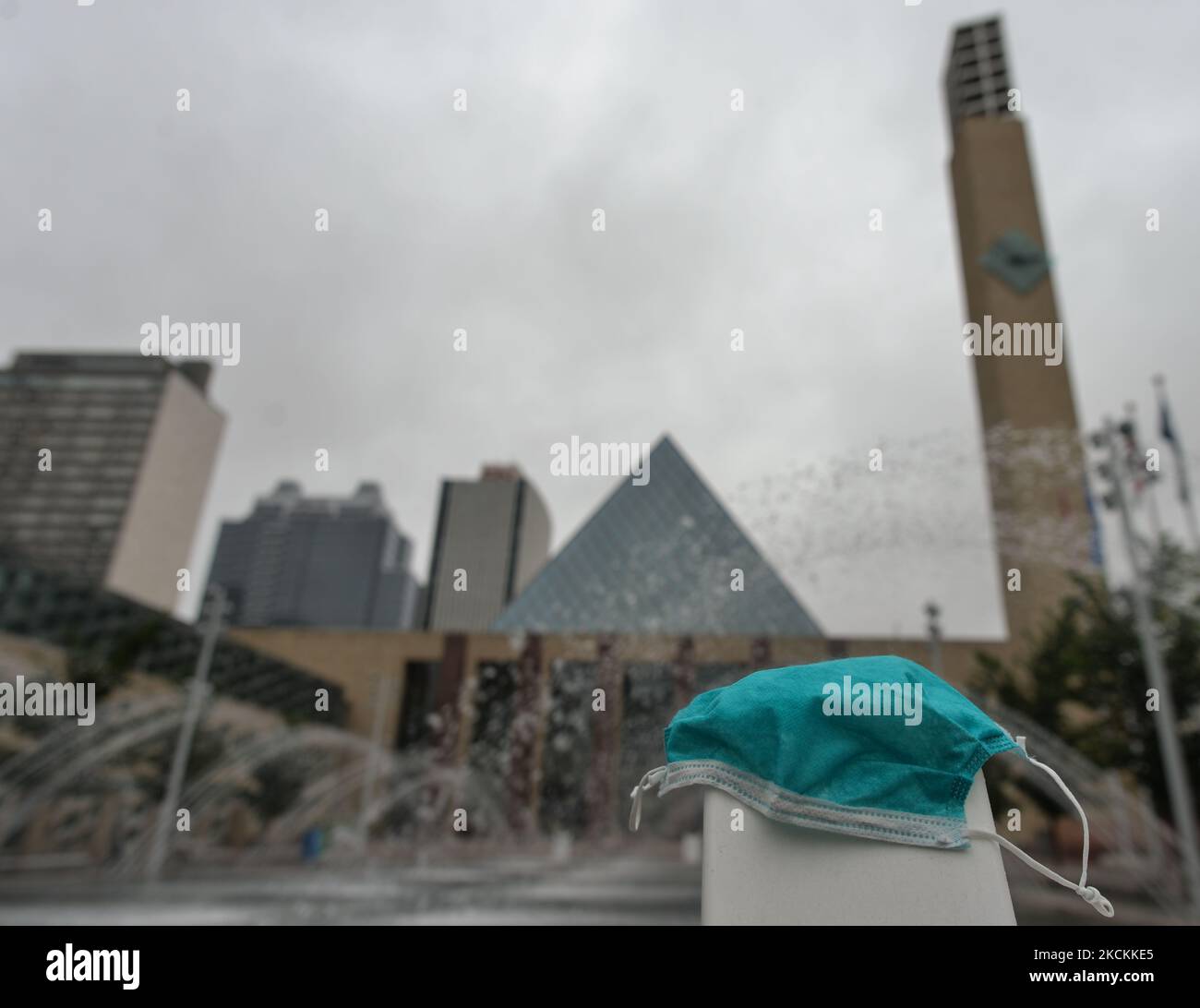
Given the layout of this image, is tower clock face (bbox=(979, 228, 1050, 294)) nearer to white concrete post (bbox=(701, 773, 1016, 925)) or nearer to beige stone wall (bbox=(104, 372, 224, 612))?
white concrete post (bbox=(701, 773, 1016, 925))

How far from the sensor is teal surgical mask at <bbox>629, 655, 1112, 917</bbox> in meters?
1.37

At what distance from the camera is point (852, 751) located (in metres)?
1.44

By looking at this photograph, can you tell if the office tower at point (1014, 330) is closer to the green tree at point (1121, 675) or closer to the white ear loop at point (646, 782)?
the green tree at point (1121, 675)

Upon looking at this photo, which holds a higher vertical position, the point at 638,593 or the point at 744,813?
the point at 638,593

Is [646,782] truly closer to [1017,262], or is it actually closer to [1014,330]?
[1014,330]

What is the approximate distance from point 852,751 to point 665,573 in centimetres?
1212

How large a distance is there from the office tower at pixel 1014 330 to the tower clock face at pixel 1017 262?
38 millimetres

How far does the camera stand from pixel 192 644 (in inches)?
741

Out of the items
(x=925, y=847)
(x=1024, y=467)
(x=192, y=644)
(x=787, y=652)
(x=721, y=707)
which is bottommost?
(x=925, y=847)

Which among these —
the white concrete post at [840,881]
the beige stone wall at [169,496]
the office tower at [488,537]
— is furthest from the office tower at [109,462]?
the white concrete post at [840,881]
